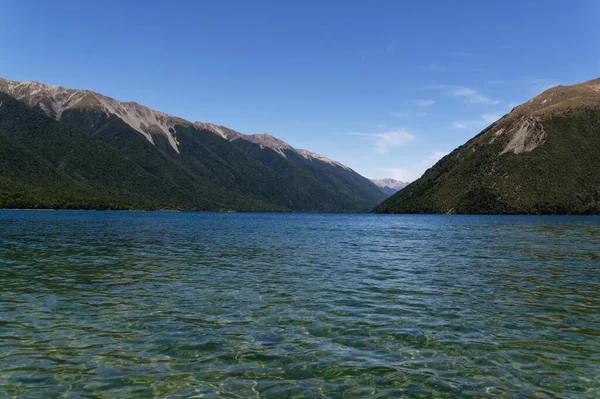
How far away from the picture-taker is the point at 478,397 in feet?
38.9

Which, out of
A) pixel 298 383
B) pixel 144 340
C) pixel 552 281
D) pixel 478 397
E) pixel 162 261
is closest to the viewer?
pixel 478 397

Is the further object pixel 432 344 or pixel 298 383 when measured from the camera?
pixel 432 344

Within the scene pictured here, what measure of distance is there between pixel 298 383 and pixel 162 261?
3337 cm

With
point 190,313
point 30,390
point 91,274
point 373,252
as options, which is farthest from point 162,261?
point 30,390

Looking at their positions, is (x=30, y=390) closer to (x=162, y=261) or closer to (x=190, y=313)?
(x=190, y=313)

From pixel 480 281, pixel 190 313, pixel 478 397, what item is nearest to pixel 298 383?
pixel 478 397

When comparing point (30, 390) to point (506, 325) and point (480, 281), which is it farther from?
point (480, 281)

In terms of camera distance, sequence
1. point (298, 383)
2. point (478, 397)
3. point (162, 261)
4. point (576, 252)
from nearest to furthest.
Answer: point (478, 397), point (298, 383), point (162, 261), point (576, 252)

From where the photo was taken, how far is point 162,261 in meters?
43.0

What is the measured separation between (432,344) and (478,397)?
491 centimetres

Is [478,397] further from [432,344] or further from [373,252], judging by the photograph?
[373,252]

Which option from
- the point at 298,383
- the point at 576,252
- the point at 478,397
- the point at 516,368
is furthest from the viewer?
the point at 576,252

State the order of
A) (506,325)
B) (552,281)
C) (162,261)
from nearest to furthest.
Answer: (506,325)
(552,281)
(162,261)

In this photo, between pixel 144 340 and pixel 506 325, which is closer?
pixel 144 340
